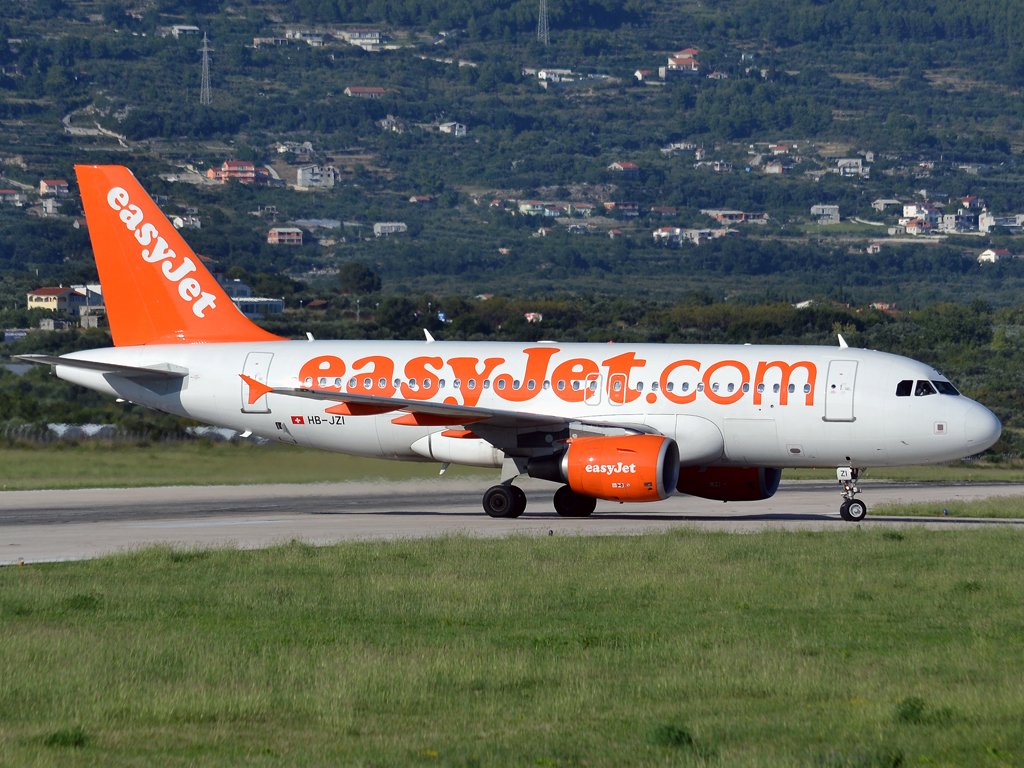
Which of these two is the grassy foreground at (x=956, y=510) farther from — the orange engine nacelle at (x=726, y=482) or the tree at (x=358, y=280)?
the tree at (x=358, y=280)

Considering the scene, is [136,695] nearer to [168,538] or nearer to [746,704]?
[746,704]

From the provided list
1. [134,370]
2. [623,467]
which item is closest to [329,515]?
[134,370]

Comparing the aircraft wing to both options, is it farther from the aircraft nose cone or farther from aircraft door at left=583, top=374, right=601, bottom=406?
the aircraft nose cone

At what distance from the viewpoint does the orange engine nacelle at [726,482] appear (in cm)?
3244

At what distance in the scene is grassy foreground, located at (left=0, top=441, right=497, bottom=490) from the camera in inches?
1575

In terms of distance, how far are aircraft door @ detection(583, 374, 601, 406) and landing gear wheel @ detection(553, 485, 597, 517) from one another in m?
2.55

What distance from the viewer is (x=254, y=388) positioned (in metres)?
34.2

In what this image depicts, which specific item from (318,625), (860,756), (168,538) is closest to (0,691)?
(318,625)

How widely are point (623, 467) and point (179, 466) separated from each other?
17.5 m

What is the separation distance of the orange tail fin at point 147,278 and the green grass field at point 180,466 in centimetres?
478

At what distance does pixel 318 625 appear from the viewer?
1677cm

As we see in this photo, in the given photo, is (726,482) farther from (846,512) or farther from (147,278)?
(147,278)

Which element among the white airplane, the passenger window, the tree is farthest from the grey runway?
the tree

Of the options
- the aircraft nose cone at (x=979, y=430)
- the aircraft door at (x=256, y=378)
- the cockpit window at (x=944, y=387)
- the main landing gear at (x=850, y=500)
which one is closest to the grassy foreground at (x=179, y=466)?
the aircraft door at (x=256, y=378)
